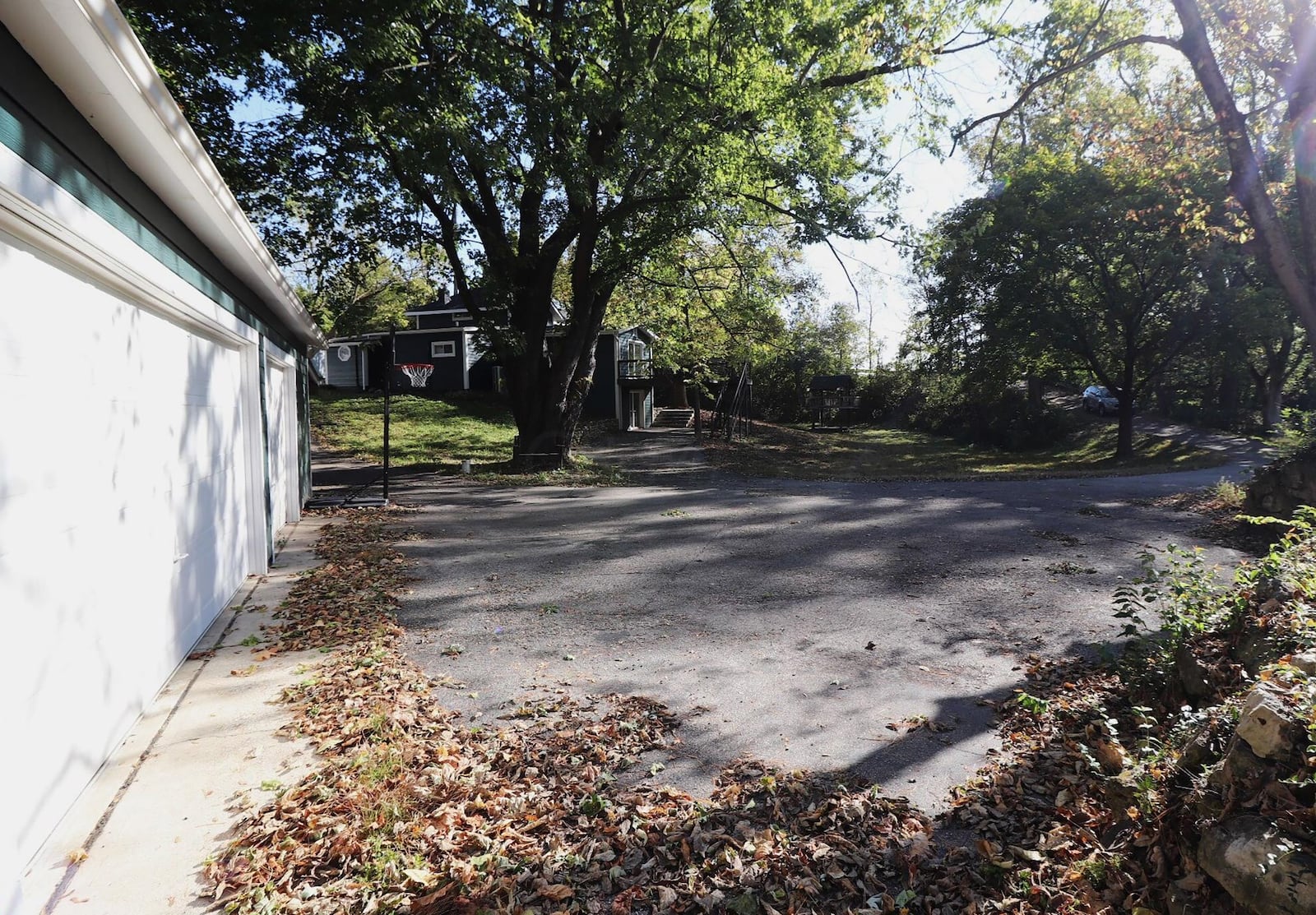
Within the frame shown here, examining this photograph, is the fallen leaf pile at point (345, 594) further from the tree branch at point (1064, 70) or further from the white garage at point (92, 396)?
the tree branch at point (1064, 70)

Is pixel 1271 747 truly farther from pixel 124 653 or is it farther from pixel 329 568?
pixel 329 568

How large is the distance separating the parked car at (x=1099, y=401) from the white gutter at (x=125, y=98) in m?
32.7

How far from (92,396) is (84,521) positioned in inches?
23.3

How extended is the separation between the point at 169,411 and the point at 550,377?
11277 millimetres

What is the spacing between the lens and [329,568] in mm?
6914

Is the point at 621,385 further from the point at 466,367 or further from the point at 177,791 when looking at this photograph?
the point at 177,791

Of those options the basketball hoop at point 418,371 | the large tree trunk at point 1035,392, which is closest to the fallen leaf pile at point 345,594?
the basketball hoop at point 418,371

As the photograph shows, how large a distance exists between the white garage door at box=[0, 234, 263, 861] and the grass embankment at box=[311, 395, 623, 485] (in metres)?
10.0

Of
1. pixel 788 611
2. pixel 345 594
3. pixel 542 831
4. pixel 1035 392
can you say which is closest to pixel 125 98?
pixel 542 831

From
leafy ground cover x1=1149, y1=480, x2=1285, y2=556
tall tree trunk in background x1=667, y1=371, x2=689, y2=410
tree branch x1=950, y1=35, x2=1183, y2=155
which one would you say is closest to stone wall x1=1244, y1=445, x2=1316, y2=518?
leafy ground cover x1=1149, y1=480, x2=1285, y2=556

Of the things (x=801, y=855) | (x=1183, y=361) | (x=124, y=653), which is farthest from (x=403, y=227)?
(x=1183, y=361)

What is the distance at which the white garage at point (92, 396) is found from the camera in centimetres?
243

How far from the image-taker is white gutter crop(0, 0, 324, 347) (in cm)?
243

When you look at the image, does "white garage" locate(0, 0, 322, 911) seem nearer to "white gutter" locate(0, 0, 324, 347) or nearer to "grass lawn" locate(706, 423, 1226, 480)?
"white gutter" locate(0, 0, 324, 347)
